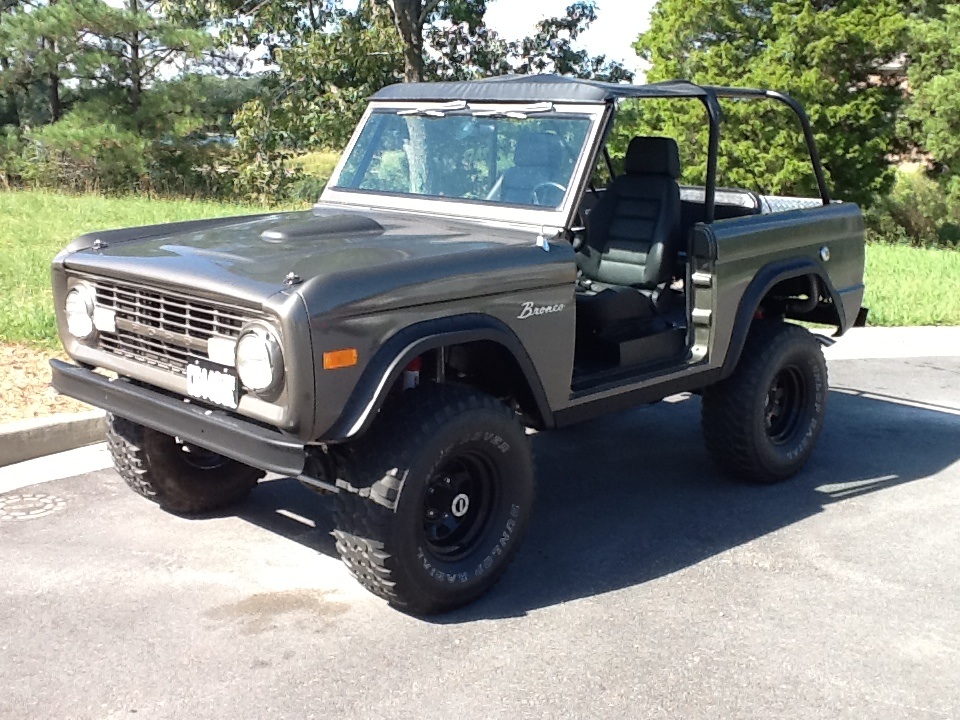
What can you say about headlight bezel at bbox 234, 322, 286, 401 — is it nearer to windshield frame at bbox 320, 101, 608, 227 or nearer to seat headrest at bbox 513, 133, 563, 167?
windshield frame at bbox 320, 101, 608, 227

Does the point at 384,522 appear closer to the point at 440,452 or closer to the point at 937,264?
the point at 440,452

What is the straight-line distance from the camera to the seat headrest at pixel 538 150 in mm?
4773

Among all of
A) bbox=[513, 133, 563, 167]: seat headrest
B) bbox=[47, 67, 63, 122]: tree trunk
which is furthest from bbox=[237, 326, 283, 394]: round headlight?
bbox=[47, 67, 63, 122]: tree trunk

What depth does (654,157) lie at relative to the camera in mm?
5566

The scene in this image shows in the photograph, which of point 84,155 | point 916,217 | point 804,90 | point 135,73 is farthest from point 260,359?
point 916,217

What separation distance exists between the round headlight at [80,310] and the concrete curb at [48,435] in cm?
115

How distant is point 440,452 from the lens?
3.88 metres

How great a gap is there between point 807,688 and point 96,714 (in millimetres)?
2296

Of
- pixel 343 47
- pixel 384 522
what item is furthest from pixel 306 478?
pixel 343 47

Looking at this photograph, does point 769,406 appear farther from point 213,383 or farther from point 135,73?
point 135,73

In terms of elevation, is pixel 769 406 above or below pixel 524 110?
below

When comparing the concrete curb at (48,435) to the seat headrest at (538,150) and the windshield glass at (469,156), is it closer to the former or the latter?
the windshield glass at (469,156)

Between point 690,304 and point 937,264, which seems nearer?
point 690,304

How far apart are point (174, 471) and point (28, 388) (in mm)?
1950
